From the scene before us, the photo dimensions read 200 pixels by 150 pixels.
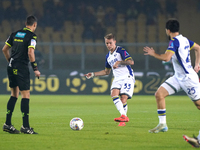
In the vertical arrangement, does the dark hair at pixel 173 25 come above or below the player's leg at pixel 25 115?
above

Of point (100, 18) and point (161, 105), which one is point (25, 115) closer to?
point (161, 105)

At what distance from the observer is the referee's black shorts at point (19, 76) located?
7285 mm

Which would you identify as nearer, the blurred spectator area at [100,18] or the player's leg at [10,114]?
the player's leg at [10,114]

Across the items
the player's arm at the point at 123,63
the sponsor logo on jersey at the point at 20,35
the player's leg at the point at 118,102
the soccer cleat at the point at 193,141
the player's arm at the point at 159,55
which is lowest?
the soccer cleat at the point at 193,141

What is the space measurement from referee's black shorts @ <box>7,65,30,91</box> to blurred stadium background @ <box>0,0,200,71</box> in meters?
15.3

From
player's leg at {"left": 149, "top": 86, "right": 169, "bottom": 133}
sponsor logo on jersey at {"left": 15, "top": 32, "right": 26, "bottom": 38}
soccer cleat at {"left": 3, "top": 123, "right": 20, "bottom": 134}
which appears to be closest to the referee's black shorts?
sponsor logo on jersey at {"left": 15, "top": 32, "right": 26, "bottom": 38}

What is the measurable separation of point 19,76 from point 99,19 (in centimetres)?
1968

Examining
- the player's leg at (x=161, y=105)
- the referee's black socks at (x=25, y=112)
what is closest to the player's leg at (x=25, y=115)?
the referee's black socks at (x=25, y=112)

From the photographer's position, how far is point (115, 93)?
8930 mm

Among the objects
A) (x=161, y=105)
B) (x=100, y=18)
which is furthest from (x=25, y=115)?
(x=100, y=18)

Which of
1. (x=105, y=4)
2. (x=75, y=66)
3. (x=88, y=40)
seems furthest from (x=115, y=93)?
(x=105, y=4)

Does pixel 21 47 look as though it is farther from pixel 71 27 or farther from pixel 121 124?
pixel 71 27

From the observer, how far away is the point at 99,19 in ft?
87.0

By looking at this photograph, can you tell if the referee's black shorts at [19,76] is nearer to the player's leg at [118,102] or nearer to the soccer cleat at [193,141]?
the player's leg at [118,102]
